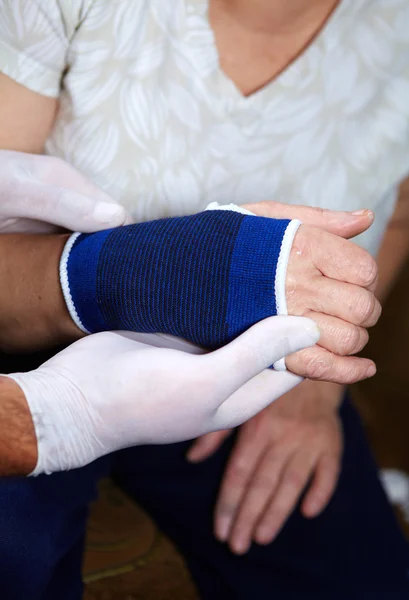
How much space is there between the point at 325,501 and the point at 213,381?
1.25ft

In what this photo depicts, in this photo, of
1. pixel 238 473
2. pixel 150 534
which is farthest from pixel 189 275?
pixel 150 534

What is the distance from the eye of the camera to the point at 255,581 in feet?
2.86

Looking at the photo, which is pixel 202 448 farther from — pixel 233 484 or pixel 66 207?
pixel 66 207

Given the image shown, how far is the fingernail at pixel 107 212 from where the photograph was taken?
0.70 m

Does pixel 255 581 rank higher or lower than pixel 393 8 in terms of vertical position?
lower

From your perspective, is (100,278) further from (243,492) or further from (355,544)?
(355,544)

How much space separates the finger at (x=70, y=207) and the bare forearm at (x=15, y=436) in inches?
7.9

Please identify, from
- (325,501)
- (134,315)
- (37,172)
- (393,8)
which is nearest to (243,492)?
(325,501)

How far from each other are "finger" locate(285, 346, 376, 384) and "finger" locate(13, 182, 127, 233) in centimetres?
22

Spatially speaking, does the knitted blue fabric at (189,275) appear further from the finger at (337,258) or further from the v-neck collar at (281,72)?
the v-neck collar at (281,72)

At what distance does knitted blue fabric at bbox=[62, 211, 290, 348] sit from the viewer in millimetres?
616

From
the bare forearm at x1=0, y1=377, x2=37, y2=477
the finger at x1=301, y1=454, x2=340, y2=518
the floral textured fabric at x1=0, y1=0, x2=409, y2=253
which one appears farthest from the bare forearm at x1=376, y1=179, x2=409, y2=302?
the bare forearm at x1=0, y1=377, x2=37, y2=477

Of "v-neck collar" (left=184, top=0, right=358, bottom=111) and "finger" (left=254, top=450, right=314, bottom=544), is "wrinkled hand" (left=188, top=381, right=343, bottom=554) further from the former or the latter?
"v-neck collar" (left=184, top=0, right=358, bottom=111)

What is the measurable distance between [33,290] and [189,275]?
0.65 feet
